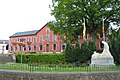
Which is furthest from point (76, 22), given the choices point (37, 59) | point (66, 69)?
point (66, 69)

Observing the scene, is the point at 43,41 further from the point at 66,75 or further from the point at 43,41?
the point at 66,75

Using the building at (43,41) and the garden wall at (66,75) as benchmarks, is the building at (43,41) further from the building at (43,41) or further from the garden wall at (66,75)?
the garden wall at (66,75)

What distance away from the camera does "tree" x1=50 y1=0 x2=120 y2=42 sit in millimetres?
38219

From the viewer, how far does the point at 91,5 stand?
3756 centimetres

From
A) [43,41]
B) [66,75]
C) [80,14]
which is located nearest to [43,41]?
Answer: [43,41]

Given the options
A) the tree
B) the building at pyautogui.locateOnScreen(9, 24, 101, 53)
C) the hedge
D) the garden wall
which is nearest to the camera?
the garden wall

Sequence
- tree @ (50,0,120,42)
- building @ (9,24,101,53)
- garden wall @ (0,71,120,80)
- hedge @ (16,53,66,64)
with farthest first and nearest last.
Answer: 1. building @ (9,24,101,53)
2. tree @ (50,0,120,42)
3. hedge @ (16,53,66,64)
4. garden wall @ (0,71,120,80)

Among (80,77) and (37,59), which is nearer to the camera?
(80,77)

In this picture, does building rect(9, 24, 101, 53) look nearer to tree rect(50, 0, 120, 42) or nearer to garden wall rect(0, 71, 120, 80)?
tree rect(50, 0, 120, 42)

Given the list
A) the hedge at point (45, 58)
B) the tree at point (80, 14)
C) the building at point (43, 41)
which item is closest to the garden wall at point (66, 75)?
the hedge at point (45, 58)

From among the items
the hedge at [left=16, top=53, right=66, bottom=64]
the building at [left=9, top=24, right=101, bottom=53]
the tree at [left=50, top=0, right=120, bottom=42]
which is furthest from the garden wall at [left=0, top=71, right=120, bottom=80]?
the building at [left=9, top=24, right=101, bottom=53]

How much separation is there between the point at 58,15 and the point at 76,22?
3030 mm

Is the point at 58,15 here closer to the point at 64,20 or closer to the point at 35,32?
the point at 64,20

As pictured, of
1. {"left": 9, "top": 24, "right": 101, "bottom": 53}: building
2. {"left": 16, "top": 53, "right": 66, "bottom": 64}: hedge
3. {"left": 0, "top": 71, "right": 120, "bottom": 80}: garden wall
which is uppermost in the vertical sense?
{"left": 9, "top": 24, "right": 101, "bottom": 53}: building
